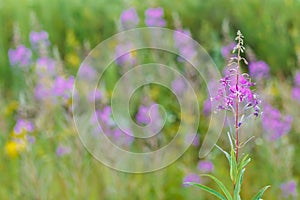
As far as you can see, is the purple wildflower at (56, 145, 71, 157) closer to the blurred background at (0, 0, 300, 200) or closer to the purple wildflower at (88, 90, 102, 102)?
the blurred background at (0, 0, 300, 200)

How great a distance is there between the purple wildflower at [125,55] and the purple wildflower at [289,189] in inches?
39.3

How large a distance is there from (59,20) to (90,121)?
237cm

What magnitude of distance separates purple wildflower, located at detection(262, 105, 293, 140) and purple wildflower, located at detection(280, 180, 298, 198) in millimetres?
189

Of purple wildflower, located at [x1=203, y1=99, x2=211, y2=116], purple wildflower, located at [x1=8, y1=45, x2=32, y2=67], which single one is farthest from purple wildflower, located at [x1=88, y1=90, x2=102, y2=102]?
purple wildflower, located at [x1=203, y1=99, x2=211, y2=116]

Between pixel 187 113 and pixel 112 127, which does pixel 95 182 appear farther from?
pixel 187 113

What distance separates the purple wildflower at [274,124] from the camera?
269cm

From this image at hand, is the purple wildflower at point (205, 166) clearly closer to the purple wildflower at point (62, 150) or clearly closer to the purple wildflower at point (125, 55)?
the purple wildflower at point (62, 150)

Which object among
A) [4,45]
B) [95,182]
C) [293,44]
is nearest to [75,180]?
[95,182]

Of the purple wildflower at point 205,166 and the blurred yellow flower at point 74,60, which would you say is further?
the blurred yellow flower at point 74,60

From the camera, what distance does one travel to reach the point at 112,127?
3021 mm

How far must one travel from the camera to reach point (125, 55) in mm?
3334

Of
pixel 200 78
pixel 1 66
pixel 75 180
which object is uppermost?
pixel 1 66

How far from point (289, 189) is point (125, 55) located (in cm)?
112

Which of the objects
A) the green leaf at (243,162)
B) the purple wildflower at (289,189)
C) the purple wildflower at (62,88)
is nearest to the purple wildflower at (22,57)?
the purple wildflower at (62,88)
